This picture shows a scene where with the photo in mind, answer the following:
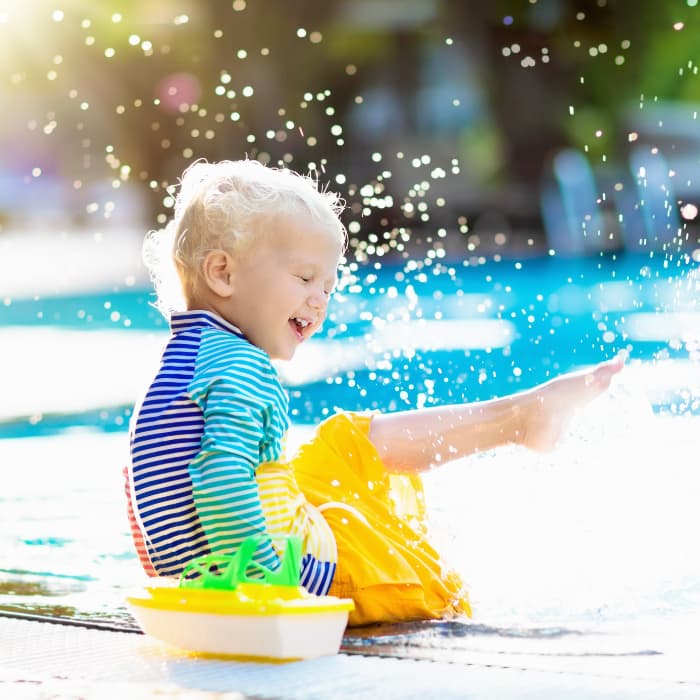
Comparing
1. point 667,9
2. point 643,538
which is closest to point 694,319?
point 643,538

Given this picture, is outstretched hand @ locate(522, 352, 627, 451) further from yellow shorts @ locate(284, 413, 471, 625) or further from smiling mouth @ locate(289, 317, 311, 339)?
smiling mouth @ locate(289, 317, 311, 339)

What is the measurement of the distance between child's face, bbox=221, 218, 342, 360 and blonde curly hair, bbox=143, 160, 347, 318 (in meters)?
0.02

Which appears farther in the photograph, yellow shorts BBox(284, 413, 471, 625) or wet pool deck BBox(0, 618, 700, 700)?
yellow shorts BBox(284, 413, 471, 625)

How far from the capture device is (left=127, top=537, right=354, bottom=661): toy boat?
131 centimetres

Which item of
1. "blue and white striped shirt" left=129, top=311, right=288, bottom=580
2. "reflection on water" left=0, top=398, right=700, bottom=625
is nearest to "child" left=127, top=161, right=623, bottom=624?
"blue and white striped shirt" left=129, top=311, right=288, bottom=580

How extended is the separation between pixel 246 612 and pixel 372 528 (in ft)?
1.32

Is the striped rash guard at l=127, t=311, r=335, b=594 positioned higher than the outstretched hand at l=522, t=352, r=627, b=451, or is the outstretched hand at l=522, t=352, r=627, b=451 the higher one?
the outstretched hand at l=522, t=352, r=627, b=451

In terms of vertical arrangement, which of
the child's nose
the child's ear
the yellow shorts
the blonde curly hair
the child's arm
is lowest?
the yellow shorts

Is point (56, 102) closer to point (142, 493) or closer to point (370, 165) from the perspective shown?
point (370, 165)

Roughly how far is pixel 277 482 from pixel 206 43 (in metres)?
14.6

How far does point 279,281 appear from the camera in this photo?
1.62 meters

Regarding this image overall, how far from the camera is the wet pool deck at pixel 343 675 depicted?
121 cm

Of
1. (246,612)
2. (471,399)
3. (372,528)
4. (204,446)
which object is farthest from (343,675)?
(471,399)

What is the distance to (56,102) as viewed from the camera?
15.7 metres
